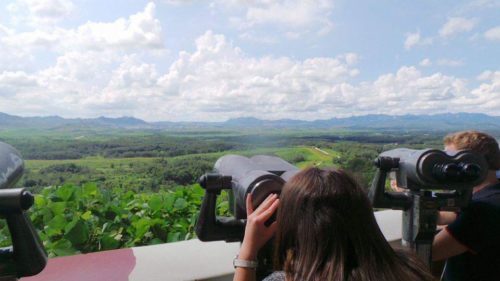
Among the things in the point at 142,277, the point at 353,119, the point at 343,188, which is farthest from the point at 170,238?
the point at 353,119

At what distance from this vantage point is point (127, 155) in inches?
118

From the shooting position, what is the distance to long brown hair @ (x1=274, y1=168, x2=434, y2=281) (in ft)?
4.71

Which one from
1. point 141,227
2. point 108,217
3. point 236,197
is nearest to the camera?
point 236,197

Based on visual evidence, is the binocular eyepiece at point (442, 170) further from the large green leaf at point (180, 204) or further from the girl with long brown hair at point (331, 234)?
the large green leaf at point (180, 204)

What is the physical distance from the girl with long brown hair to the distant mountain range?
1.57 m

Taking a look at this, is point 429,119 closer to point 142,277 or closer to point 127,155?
point 127,155

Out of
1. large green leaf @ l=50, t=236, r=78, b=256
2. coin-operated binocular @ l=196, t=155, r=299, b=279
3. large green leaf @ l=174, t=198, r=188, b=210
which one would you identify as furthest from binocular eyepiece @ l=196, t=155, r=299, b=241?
large green leaf @ l=174, t=198, r=188, b=210

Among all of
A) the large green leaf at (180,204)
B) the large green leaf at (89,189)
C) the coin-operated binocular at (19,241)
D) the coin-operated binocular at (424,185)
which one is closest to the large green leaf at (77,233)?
the large green leaf at (89,189)

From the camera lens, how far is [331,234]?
4.76 ft

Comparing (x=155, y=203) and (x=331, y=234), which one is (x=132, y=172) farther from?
(x=331, y=234)

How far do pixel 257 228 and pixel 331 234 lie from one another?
0.26 meters

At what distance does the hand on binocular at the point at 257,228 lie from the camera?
1556mm

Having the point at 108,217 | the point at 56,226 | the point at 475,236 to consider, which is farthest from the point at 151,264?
the point at 475,236

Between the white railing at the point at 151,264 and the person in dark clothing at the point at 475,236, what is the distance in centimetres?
122
